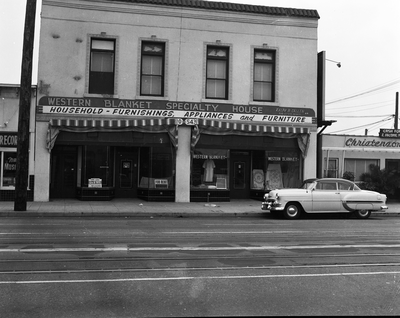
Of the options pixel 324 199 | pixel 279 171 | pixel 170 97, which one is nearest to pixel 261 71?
pixel 170 97

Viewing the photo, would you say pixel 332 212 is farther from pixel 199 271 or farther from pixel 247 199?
pixel 199 271

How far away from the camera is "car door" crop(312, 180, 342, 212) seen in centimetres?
1645

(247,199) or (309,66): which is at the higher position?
(309,66)

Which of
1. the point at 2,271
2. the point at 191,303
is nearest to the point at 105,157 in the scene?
the point at 2,271

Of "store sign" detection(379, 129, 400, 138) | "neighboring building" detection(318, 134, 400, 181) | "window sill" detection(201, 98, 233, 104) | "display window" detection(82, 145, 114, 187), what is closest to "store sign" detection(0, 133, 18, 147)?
"display window" detection(82, 145, 114, 187)

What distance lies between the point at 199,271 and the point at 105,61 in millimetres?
15030

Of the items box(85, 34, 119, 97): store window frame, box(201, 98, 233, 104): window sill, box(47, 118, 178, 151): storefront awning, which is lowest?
box(47, 118, 178, 151): storefront awning

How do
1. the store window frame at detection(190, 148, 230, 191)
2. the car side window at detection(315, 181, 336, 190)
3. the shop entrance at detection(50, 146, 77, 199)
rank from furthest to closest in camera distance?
the shop entrance at detection(50, 146, 77, 199) → the store window frame at detection(190, 148, 230, 191) → the car side window at detection(315, 181, 336, 190)

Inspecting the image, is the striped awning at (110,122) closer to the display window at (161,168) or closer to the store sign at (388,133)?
the display window at (161,168)

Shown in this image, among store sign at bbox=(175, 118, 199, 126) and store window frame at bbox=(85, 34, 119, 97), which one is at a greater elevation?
store window frame at bbox=(85, 34, 119, 97)

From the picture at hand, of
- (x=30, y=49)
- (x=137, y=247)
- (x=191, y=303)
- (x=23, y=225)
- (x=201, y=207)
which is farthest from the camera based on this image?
(x=201, y=207)

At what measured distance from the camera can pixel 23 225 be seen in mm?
12828

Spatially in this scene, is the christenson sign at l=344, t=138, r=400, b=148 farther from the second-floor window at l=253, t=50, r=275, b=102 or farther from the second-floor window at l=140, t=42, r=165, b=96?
the second-floor window at l=140, t=42, r=165, b=96

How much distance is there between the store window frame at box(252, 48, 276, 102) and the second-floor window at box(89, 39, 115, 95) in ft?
21.6
